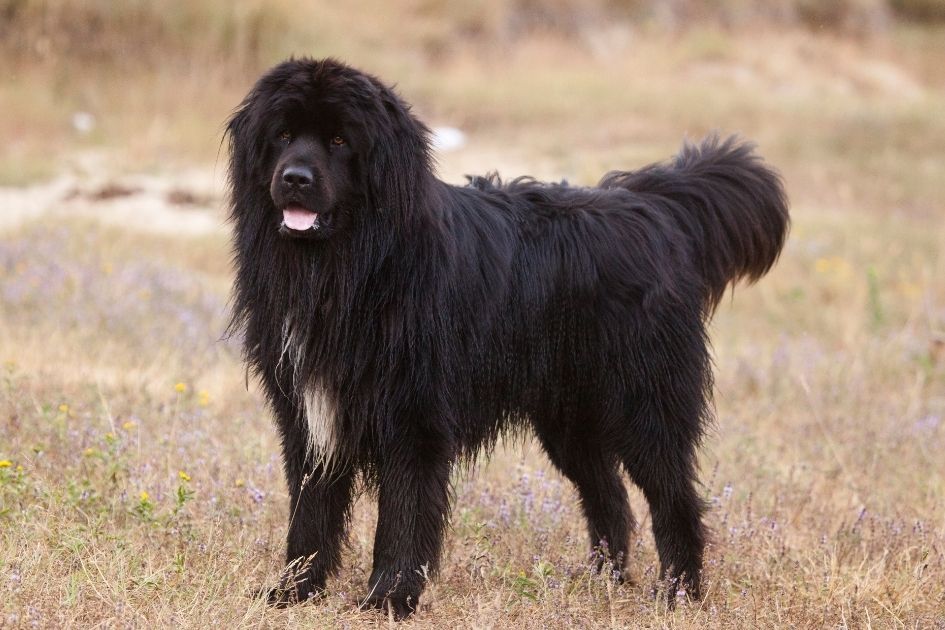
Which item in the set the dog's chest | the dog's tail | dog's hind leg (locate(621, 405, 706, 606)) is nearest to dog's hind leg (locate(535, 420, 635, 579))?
dog's hind leg (locate(621, 405, 706, 606))

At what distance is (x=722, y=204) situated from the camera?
5.27 m

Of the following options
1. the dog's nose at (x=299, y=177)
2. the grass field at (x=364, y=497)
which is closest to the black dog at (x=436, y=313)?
the dog's nose at (x=299, y=177)

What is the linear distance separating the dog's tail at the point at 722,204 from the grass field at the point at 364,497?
3.73 ft

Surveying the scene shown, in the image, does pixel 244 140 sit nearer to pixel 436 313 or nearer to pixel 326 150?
pixel 326 150

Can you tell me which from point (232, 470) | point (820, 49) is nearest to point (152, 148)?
point (232, 470)

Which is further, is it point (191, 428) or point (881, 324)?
point (881, 324)

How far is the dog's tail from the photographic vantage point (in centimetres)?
526

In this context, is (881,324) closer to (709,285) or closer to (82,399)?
(709,285)

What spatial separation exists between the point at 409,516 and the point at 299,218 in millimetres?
1214

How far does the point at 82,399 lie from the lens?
6512 mm

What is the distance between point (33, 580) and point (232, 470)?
1652 mm

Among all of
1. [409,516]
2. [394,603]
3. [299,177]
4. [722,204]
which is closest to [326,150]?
[299,177]

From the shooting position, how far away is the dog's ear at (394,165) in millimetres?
4316

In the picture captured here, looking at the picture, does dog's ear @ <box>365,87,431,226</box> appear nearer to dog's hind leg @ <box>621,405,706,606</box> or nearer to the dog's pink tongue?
the dog's pink tongue
